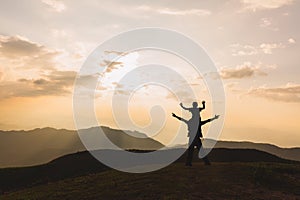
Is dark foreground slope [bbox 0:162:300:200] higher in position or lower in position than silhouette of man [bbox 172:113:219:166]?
lower

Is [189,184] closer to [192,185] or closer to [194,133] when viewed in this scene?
[192,185]

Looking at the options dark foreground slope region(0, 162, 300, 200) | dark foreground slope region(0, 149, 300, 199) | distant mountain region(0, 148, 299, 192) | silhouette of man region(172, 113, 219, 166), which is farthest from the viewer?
distant mountain region(0, 148, 299, 192)

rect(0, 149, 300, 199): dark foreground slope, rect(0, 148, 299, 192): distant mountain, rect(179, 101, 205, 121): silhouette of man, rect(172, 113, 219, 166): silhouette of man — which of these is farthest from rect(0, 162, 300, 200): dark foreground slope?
rect(0, 148, 299, 192): distant mountain

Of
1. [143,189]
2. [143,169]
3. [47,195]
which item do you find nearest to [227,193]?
[143,189]

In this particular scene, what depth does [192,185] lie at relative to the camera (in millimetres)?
24391

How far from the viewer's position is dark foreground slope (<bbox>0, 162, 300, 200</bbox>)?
23203mm

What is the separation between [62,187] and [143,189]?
8.47 m

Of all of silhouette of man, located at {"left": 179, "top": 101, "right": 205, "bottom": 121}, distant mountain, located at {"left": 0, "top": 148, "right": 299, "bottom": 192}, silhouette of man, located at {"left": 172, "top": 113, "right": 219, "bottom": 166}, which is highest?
silhouette of man, located at {"left": 179, "top": 101, "right": 205, "bottom": 121}

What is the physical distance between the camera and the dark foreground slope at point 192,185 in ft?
76.1

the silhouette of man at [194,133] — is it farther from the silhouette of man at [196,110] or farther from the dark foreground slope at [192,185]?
the dark foreground slope at [192,185]

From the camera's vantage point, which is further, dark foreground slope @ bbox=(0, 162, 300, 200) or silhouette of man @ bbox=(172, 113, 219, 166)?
silhouette of man @ bbox=(172, 113, 219, 166)

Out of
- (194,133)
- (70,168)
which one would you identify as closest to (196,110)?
(194,133)

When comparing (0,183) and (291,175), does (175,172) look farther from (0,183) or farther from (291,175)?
(0,183)

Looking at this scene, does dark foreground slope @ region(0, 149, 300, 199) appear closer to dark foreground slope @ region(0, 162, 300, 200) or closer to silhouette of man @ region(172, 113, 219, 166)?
dark foreground slope @ region(0, 162, 300, 200)
